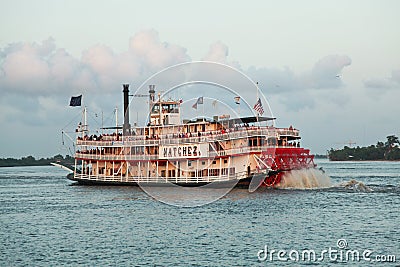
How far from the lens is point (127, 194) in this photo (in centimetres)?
6406

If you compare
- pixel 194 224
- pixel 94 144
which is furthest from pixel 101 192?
pixel 194 224

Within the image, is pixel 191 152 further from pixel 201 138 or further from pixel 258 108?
pixel 258 108

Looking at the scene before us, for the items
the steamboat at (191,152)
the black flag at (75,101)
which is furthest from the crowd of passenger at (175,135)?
the black flag at (75,101)

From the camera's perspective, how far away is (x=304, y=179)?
6488 centimetres

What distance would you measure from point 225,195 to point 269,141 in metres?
7.36

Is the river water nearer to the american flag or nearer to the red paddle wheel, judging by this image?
the red paddle wheel

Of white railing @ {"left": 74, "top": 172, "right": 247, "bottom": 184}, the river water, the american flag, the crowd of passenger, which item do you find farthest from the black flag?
the american flag

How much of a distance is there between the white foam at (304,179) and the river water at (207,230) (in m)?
3.74

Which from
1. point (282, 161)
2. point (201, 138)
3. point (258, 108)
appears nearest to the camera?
point (258, 108)

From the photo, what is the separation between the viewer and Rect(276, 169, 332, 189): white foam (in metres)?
64.1

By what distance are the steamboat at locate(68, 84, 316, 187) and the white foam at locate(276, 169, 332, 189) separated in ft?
2.07

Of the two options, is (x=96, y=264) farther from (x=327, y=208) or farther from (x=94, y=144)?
(x=94, y=144)

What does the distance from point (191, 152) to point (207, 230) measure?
88.6ft

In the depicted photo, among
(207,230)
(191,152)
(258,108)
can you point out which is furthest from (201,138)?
(207,230)
